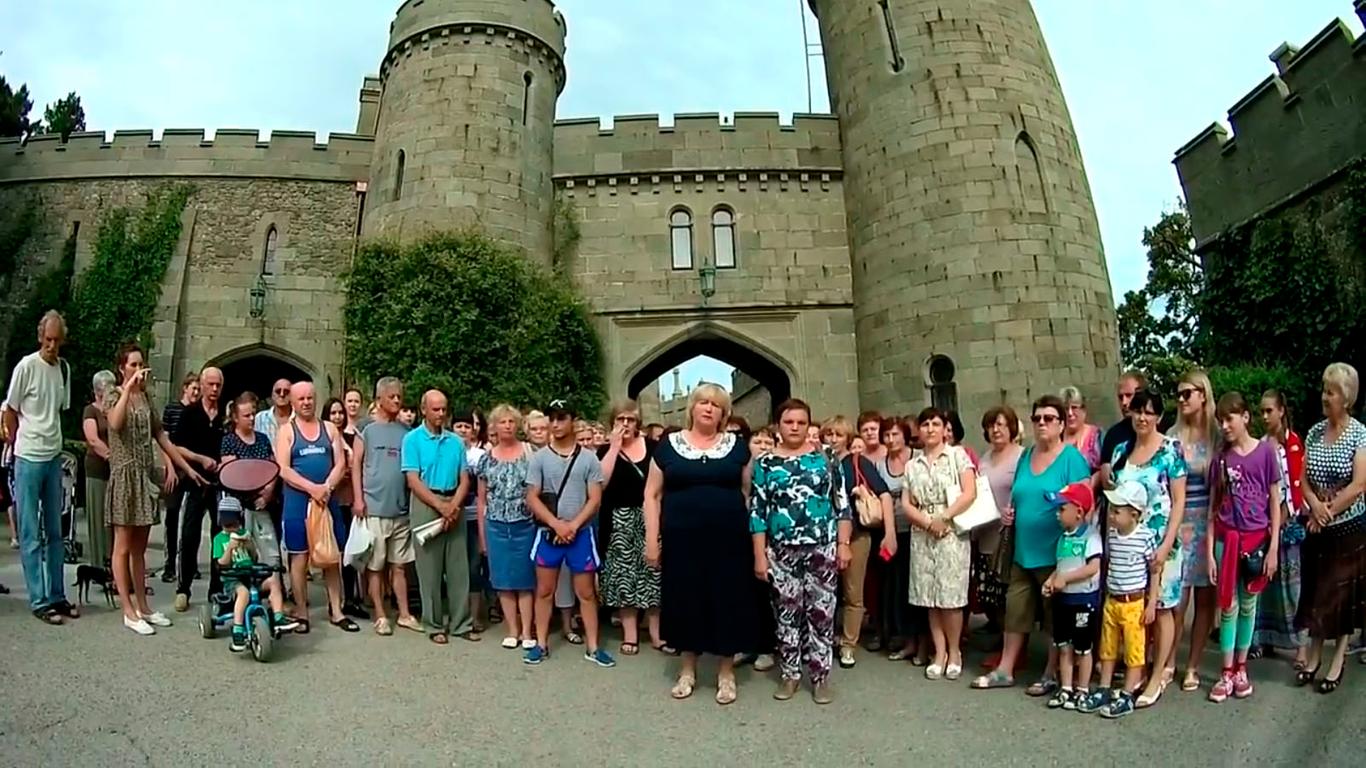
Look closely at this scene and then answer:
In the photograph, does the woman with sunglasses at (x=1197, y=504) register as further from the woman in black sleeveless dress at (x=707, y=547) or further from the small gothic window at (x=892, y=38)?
the small gothic window at (x=892, y=38)

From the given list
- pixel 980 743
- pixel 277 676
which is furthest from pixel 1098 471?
pixel 277 676

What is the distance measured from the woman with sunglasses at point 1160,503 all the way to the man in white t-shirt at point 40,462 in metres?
6.82

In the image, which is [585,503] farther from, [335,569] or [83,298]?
[83,298]

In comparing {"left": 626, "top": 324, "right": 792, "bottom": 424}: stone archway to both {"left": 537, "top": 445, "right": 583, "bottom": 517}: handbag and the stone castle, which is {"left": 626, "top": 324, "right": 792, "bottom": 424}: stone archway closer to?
the stone castle

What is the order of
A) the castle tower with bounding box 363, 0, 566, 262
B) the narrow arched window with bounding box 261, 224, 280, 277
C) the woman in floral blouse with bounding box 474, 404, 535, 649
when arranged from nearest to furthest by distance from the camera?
the woman in floral blouse with bounding box 474, 404, 535, 649, the castle tower with bounding box 363, 0, 566, 262, the narrow arched window with bounding box 261, 224, 280, 277

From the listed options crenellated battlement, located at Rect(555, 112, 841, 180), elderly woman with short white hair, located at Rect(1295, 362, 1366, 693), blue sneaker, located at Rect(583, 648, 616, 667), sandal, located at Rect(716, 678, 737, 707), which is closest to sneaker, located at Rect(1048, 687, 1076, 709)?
elderly woman with short white hair, located at Rect(1295, 362, 1366, 693)

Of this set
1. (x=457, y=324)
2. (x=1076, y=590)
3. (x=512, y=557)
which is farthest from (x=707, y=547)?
(x=457, y=324)

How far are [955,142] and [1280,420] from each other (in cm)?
1170

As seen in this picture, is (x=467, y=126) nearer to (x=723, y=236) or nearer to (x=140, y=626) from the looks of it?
(x=723, y=236)

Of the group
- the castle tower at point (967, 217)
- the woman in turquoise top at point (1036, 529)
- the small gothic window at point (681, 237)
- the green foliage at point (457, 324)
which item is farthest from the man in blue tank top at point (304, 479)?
the small gothic window at point (681, 237)

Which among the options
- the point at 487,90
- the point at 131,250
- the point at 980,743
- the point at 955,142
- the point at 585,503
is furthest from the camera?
the point at 131,250

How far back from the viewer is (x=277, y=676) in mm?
5414

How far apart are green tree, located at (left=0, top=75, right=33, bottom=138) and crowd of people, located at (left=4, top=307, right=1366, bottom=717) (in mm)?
22092

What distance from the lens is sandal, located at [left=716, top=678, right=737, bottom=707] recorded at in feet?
17.5
